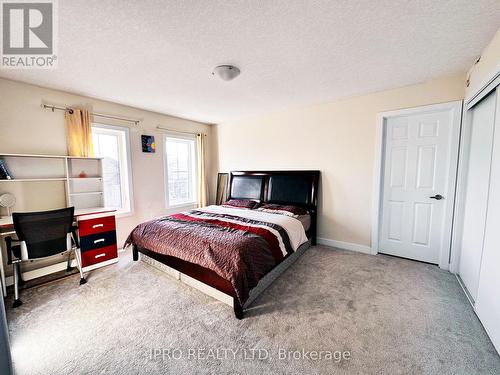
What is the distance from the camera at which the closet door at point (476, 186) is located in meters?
1.95

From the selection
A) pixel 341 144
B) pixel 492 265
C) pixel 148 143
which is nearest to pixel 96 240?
pixel 148 143

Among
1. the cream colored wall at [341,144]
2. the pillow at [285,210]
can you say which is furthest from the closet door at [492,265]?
the pillow at [285,210]

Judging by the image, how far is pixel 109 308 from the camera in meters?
2.02

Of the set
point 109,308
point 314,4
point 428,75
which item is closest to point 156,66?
point 314,4

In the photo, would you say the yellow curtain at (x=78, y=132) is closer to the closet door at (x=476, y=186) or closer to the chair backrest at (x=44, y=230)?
the chair backrest at (x=44, y=230)

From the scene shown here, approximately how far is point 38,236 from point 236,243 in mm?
2124

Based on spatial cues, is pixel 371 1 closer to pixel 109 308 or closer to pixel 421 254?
pixel 421 254

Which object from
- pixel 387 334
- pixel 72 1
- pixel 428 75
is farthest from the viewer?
pixel 428 75

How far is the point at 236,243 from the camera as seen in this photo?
201 cm

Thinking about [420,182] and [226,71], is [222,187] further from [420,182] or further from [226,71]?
[420,182]

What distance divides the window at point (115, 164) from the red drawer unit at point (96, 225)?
61 cm

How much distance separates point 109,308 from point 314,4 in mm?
3138

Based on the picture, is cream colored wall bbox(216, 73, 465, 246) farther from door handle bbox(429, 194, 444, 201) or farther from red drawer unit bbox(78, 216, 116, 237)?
red drawer unit bbox(78, 216, 116, 237)

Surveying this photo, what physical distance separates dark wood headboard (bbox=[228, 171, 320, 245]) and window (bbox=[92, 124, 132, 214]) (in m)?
2.01
